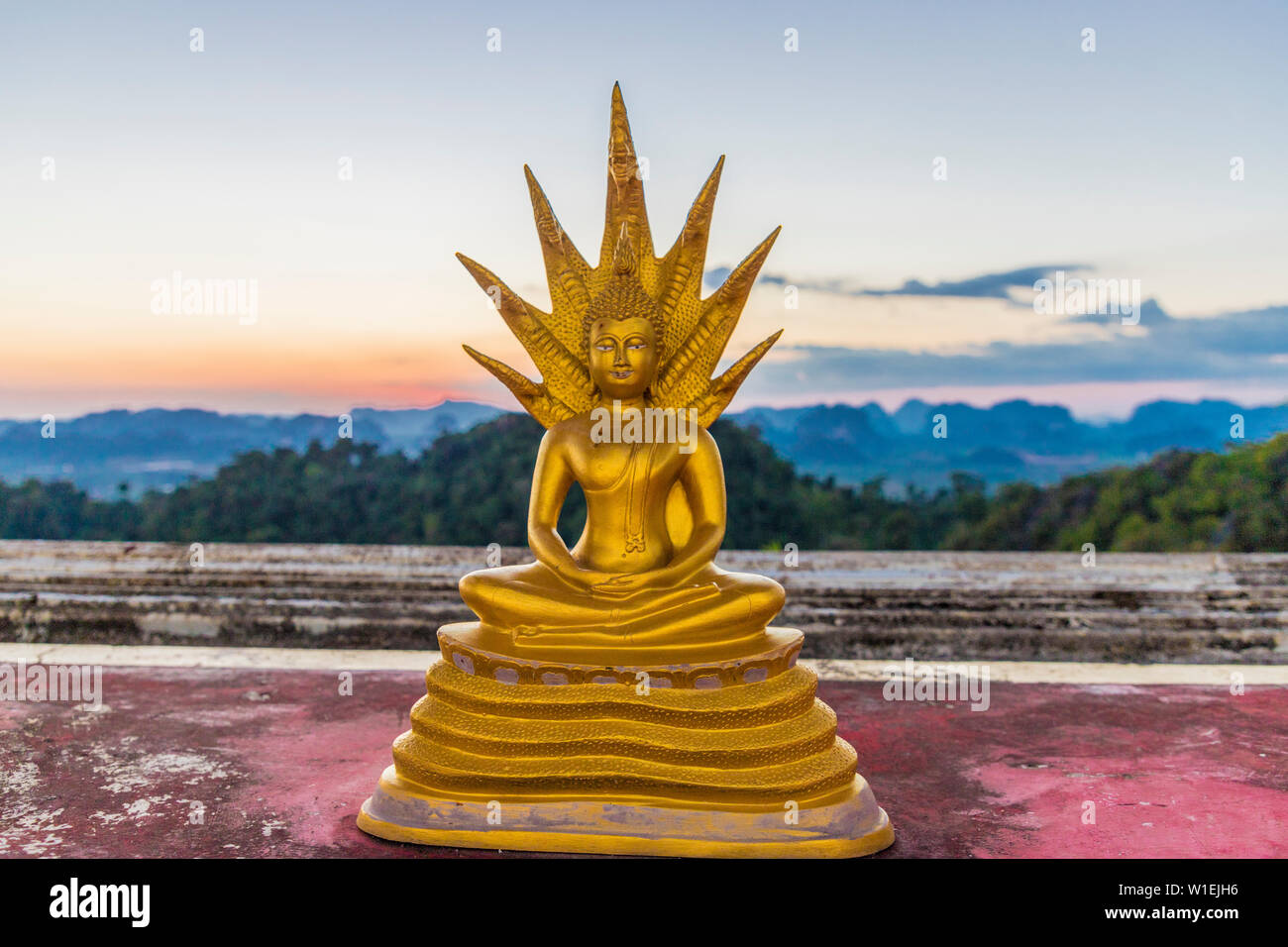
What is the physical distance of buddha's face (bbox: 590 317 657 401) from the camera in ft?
14.5

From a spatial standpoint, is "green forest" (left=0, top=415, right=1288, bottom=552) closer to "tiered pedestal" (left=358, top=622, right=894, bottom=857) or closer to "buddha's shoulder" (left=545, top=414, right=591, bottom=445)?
"buddha's shoulder" (left=545, top=414, right=591, bottom=445)

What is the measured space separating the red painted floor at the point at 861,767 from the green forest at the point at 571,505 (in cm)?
656

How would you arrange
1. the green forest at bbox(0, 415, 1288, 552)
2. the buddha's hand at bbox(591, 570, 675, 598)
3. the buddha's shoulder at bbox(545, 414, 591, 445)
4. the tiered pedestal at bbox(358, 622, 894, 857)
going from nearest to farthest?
the tiered pedestal at bbox(358, 622, 894, 857), the buddha's hand at bbox(591, 570, 675, 598), the buddha's shoulder at bbox(545, 414, 591, 445), the green forest at bbox(0, 415, 1288, 552)

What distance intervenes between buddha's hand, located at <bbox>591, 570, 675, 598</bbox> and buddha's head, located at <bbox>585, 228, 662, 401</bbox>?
30.2 inches

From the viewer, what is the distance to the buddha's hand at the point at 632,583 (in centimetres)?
431

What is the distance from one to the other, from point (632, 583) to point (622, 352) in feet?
3.08

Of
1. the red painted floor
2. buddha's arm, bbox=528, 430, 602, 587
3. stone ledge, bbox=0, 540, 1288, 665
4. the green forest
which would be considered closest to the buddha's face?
buddha's arm, bbox=528, 430, 602, 587

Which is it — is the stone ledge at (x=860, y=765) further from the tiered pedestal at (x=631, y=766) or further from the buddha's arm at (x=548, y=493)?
the buddha's arm at (x=548, y=493)

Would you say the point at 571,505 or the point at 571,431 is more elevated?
the point at 571,431

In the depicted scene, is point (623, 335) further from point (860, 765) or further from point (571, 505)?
point (571, 505)

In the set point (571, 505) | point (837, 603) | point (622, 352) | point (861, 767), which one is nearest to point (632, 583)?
point (622, 352)

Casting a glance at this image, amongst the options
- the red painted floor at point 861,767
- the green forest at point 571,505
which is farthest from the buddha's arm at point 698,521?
the green forest at point 571,505

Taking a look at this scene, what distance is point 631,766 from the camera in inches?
158

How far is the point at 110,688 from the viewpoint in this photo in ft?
20.4
